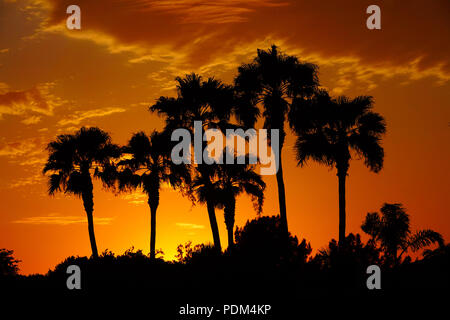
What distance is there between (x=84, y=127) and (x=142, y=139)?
4720 millimetres

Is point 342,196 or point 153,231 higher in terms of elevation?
point 342,196

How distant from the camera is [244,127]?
37625mm

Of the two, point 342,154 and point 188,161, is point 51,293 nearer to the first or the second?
point 188,161

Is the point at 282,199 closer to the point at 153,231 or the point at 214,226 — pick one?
the point at 214,226

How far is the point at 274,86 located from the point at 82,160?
676 inches

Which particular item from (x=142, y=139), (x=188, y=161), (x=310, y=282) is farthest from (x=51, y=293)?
(x=142, y=139)

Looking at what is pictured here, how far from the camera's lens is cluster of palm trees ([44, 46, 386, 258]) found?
119 feet

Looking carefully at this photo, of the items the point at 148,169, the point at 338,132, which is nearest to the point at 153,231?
the point at 148,169

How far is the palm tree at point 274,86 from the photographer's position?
119 ft

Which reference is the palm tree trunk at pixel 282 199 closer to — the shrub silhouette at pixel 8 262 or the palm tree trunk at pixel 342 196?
the palm tree trunk at pixel 342 196

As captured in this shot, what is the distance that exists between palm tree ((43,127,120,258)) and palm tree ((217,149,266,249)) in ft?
28.2

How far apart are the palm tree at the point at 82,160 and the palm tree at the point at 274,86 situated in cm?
1307

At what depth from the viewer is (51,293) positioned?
27.8 m

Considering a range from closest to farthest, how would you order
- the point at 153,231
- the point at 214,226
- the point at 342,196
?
the point at 342,196, the point at 214,226, the point at 153,231
